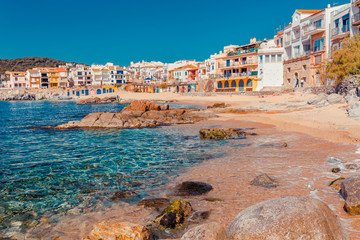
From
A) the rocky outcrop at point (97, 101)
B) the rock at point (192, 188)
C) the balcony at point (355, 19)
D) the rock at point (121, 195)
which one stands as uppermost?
the balcony at point (355, 19)

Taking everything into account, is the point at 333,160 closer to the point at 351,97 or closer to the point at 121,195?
the point at 121,195

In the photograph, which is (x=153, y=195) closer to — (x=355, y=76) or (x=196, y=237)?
(x=196, y=237)

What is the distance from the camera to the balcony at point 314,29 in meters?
47.9

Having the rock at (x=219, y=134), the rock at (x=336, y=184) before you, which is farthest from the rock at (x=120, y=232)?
the rock at (x=219, y=134)

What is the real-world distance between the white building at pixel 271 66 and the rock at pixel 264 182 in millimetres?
58733

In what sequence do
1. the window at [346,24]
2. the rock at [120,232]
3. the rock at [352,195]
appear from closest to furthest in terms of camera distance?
the rock at [120,232], the rock at [352,195], the window at [346,24]

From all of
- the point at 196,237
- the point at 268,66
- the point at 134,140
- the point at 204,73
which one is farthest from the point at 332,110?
the point at 204,73

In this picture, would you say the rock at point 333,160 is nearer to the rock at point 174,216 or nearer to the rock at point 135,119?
the rock at point 174,216

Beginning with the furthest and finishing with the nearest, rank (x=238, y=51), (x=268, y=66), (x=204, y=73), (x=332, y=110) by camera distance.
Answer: (x=204, y=73), (x=238, y=51), (x=268, y=66), (x=332, y=110)

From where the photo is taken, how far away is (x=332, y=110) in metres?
25.8

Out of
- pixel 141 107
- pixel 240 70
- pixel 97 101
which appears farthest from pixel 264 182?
pixel 97 101

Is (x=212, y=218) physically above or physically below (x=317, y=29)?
below

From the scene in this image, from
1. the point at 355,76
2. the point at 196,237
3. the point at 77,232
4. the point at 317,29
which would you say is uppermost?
the point at 317,29

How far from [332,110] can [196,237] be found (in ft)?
83.7
